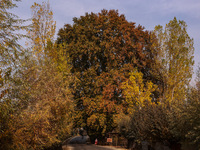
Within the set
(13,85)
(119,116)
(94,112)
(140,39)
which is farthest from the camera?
(140,39)

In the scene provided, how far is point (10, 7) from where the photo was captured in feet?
30.6

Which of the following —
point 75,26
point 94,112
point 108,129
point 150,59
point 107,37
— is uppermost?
point 75,26

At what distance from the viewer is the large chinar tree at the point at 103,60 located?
3631 cm

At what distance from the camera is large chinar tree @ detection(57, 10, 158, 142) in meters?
36.3

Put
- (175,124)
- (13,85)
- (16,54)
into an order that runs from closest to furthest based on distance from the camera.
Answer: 1. (16,54)
2. (13,85)
3. (175,124)

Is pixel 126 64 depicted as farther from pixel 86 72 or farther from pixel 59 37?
pixel 59 37

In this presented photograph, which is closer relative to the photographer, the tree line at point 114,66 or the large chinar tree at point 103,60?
the tree line at point 114,66

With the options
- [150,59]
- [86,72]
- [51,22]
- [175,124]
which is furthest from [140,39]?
[175,124]

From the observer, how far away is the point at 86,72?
123 ft

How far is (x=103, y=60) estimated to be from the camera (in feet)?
132

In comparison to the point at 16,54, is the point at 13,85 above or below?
below

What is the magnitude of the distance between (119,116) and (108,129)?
18.5 ft

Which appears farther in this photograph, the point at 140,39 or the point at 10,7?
the point at 140,39

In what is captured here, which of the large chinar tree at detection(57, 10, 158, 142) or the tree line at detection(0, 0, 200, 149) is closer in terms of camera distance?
A: the tree line at detection(0, 0, 200, 149)
